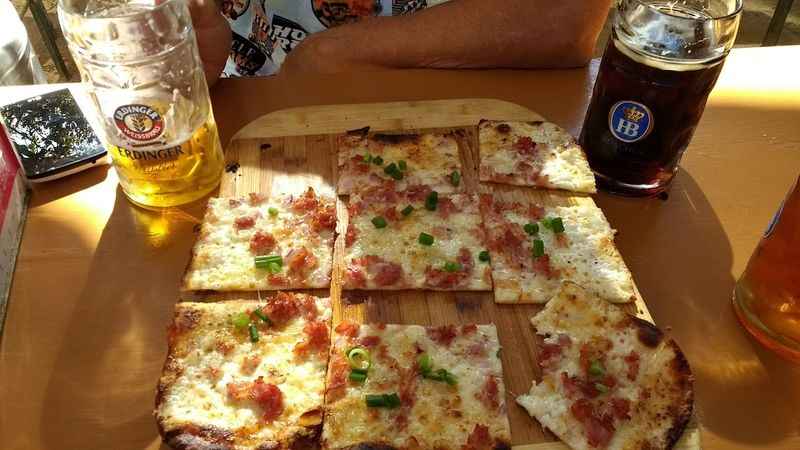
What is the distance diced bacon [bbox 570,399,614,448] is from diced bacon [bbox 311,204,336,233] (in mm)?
919

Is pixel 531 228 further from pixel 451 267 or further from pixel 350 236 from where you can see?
pixel 350 236

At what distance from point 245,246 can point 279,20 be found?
1.44 metres

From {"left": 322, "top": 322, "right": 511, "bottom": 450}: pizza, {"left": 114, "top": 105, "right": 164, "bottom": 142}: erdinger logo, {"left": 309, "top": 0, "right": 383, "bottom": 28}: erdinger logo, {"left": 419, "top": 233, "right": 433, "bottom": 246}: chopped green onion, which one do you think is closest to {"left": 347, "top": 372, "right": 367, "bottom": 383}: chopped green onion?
{"left": 322, "top": 322, "right": 511, "bottom": 450}: pizza

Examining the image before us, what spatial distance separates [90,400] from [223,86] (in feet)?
4.58

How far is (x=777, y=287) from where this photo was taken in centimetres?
162

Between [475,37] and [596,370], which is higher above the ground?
[475,37]

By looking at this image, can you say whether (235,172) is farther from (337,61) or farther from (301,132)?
(337,61)

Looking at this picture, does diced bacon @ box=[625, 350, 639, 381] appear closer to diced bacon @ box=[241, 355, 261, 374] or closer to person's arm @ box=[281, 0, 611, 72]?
diced bacon @ box=[241, 355, 261, 374]

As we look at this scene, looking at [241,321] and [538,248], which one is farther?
[538,248]

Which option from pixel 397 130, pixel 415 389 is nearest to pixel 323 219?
pixel 397 130

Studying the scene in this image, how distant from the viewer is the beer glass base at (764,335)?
5.50ft

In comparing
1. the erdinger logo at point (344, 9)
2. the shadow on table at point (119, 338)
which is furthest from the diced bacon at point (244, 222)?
the erdinger logo at point (344, 9)

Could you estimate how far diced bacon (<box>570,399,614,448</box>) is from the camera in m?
1.51

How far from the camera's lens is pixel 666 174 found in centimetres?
207
